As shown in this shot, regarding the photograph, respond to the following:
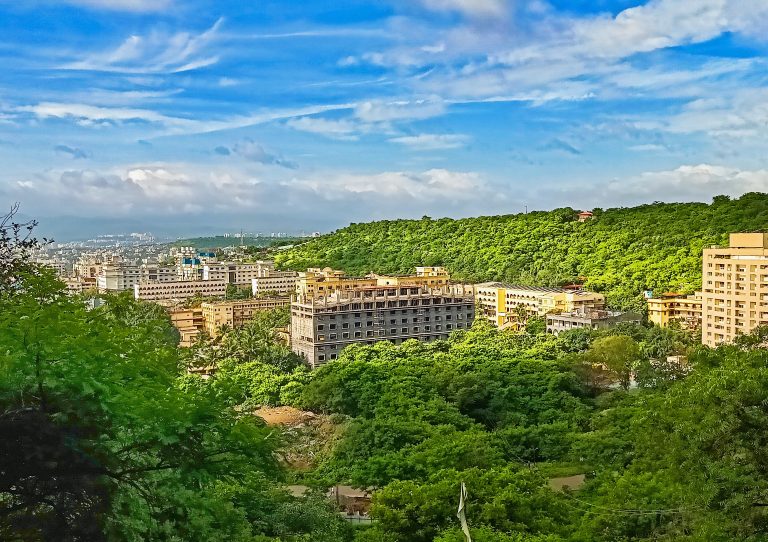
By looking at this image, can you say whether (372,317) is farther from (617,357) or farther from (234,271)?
(234,271)

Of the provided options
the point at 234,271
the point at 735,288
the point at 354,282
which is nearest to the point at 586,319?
the point at 735,288

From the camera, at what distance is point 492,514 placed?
10.7 m

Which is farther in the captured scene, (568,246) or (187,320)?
(568,246)

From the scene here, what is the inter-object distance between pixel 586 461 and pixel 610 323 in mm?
19197

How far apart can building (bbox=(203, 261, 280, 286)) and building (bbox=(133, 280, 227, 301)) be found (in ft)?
2.17

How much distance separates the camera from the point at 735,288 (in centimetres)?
3027

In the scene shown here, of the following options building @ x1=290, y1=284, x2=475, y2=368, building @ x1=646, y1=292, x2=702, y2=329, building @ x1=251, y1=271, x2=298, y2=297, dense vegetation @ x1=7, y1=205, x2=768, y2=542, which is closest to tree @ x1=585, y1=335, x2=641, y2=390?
dense vegetation @ x1=7, y1=205, x2=768, y2=542

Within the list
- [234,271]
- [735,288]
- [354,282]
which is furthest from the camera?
[234,271]

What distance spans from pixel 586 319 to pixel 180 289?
34.8m

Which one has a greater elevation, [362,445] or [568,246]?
[568,246]

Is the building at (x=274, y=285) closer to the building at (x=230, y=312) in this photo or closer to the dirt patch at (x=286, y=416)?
the building at (x=230, y=312)

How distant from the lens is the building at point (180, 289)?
57250 mm

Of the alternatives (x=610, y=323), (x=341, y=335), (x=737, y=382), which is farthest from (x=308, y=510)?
(x=610, y=323)

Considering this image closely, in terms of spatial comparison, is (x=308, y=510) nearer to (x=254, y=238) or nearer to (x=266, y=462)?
(x=266, y=462)
